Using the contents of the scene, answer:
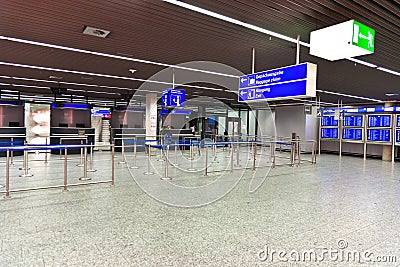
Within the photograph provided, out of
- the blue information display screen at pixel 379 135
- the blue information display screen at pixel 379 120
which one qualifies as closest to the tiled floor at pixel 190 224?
the blue information display screen at pixel 379 135

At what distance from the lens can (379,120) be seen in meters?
10.7

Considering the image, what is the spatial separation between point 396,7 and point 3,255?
16.1 feet

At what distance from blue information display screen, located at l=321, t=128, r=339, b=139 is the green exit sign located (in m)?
9.50

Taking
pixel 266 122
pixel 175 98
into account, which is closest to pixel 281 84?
pixel 175 98

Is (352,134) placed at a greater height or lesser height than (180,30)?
lesser

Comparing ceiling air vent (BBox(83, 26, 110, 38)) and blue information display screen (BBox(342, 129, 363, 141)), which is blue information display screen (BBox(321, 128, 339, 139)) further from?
ceiling air vent (BBox(83, 26, 110, 38))

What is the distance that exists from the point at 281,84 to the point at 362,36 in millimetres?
1406

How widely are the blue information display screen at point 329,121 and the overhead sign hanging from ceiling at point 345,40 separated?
943 cm

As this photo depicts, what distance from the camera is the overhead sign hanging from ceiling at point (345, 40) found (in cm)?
339

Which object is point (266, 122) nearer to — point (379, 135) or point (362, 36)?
point (379, 135)

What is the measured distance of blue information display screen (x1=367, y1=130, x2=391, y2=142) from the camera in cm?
1046

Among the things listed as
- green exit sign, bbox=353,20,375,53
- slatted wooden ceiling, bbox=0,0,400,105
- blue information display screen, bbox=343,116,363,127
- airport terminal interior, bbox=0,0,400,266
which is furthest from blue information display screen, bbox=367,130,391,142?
green exit sign, bbox=353,20,375,53

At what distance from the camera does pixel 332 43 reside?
11.7 feet

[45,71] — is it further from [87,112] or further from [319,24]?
[87,112]
